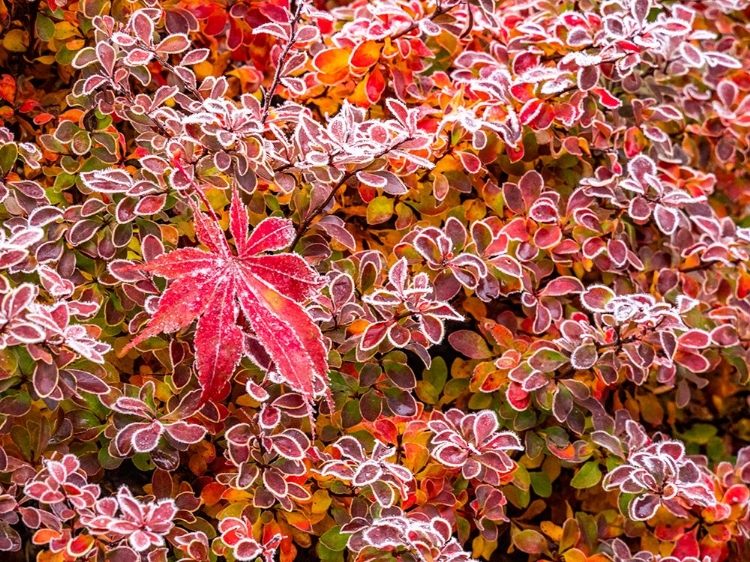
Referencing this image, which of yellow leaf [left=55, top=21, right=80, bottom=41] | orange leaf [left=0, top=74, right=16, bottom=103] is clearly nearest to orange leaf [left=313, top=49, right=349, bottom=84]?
yellow leaf [left=55, top=21, right=80, bottom=41]

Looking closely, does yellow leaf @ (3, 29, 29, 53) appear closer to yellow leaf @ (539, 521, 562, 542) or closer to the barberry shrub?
the barberry shrub

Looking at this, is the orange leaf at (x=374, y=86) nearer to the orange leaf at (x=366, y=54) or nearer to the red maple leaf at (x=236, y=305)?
the orange leaf at (x=366, y=54)

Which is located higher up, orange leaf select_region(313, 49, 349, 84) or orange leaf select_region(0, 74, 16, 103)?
orange leaf select_region(313, 49, 349, 84)

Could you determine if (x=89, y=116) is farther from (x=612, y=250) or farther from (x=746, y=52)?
(x=746, y=52)

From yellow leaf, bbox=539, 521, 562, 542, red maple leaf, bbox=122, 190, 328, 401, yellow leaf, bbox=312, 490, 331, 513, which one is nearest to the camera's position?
red maple leaf, bbox=122, 190, 328, 401

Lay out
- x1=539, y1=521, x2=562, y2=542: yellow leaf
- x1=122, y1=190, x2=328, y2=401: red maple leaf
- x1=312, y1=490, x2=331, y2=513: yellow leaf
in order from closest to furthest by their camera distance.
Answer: x1=122, y1=190, x2=328, y2=401: red maple leaf, x1=312, y1=490, x2=331, y2=513: yellow leaf, x1=539, y1=521, x2=562, y2=542: yellow leaf

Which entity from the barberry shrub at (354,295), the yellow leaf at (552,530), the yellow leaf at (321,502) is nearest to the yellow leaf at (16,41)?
the barberry shrub at (354,295)

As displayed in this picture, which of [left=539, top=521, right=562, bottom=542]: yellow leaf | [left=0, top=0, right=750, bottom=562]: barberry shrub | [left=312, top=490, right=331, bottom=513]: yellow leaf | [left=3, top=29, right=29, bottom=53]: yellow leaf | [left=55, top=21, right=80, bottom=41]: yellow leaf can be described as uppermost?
[left=55, top=21, right=80, bottom=41]: yellow leaf

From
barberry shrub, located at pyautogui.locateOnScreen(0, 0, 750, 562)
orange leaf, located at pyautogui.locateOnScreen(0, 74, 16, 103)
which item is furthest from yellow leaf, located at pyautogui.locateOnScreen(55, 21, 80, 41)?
orange leaf, located at pyautogui.locateOnScreen(0, 74, 16, 103)

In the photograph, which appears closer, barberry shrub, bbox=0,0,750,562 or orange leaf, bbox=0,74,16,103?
barberry shrub, bbox=0,0,750,562
